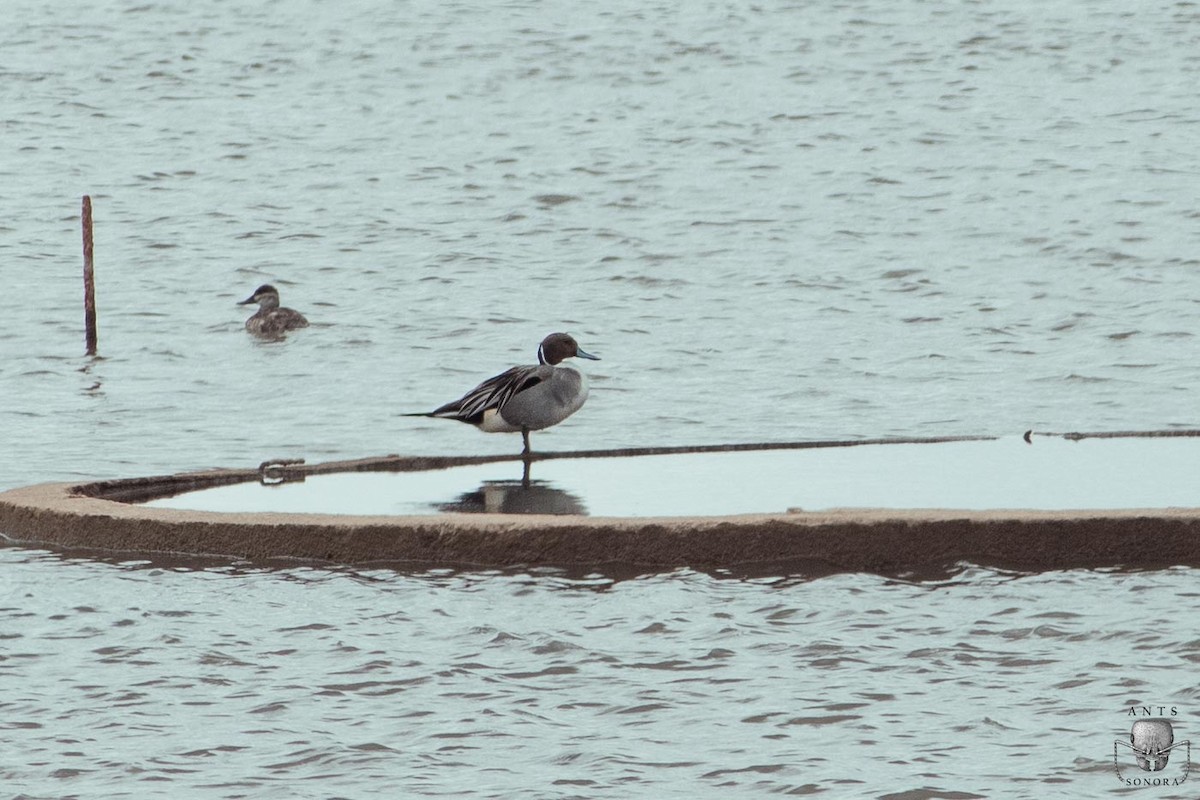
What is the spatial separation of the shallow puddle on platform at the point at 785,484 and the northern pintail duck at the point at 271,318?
41.8 feet

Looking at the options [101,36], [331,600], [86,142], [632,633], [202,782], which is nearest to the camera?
[202,782]

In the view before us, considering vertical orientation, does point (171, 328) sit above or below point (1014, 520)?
above

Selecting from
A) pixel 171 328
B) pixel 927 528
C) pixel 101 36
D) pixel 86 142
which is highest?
pixel 101 36

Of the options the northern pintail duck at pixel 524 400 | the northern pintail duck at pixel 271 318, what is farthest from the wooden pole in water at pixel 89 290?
the northern pintail duck at pixel 524 400

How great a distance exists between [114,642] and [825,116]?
34.2 meters

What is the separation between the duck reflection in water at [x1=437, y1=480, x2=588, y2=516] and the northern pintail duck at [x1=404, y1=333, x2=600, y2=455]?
62cm

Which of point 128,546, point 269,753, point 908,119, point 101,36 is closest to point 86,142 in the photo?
point 101,36

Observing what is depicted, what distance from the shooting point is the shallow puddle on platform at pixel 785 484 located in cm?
968

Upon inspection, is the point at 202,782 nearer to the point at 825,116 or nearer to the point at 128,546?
the point at 128,546

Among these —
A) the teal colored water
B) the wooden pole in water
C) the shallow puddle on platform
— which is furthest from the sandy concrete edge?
the wooden pole in water

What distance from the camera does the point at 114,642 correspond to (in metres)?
7.88

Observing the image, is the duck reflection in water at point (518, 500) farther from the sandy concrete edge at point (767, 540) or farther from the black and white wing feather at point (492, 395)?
the black and white wing feather at point (492, 395)

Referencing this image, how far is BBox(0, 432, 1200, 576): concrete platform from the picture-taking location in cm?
883

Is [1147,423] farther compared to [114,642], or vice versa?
[1147,423]
